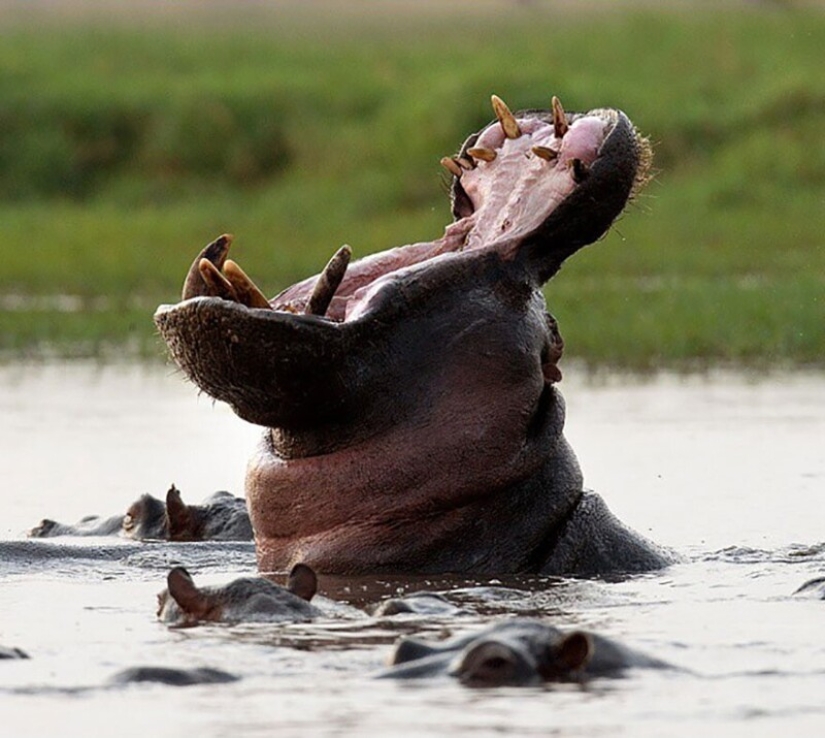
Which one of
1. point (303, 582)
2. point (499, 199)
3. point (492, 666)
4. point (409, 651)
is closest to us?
point (492, 666)

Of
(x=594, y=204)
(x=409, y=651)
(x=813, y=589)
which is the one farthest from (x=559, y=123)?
(x=409, y=651)

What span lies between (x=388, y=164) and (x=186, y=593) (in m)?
20.8

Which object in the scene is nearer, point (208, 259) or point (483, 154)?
point (208, 259)

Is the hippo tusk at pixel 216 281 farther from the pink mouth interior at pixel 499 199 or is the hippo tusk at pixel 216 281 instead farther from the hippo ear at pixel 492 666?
the hippo ear at pixel 492 666

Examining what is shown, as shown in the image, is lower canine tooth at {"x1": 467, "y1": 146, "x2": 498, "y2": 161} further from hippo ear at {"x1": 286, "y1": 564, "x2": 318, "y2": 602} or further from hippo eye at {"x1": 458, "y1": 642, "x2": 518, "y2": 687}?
hippo eye at {"x1": 458, "y1": 642, "x2": 518, "y2": 687}

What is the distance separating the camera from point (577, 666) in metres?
4.87

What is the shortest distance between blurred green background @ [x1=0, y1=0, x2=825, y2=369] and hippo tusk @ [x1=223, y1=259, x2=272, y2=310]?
7989 mm

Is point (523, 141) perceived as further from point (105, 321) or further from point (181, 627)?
point (105, 321)

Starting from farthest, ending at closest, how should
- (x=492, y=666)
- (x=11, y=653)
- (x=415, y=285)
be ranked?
(x=415, y=285), (x=11, y=653), (x=492, y=666)

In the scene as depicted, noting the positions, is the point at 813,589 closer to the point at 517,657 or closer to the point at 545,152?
the point at 545,152

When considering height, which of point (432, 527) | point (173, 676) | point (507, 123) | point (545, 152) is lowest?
point (173, 676)

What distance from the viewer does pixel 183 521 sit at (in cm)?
745

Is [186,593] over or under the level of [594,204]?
under

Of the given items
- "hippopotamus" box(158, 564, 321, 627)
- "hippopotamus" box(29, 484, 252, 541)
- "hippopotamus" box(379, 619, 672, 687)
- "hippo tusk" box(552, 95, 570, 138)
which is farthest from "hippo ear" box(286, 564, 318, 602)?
"hippopotamus" box(29, 484, 252, 541)
